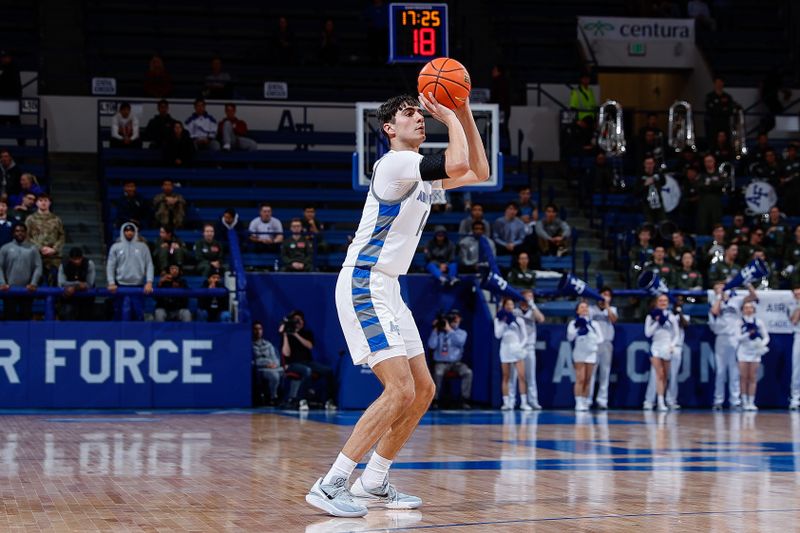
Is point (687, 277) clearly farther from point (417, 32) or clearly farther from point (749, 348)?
point (417, 32)

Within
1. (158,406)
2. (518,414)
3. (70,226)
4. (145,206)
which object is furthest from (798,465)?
(70,226)

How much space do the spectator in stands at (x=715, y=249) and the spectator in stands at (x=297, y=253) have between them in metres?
7.58

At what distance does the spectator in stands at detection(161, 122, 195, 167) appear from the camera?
83.1 ft

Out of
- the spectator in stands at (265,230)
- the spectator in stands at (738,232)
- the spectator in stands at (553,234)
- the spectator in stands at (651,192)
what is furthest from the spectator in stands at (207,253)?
the spectator in stands at (738,232)

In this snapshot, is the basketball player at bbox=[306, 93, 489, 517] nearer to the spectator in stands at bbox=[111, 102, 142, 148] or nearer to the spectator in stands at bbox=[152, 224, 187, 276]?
the spectator in stands at bbox=[152, 224, 187, 276]

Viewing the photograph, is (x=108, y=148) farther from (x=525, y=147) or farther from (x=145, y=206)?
(x=525, y=147)

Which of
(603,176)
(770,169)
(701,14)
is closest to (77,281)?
(603,176)

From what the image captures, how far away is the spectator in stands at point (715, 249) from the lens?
23.6 metres

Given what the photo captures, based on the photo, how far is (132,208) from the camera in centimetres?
2280

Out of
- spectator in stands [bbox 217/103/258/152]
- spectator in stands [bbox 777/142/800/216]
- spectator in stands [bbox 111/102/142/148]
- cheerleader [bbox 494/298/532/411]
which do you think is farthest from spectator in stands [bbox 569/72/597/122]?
spectator in stands [bbox 111/102/142/148]

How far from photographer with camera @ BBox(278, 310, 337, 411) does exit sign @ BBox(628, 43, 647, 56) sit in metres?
15.3

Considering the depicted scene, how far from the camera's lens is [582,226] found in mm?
27141

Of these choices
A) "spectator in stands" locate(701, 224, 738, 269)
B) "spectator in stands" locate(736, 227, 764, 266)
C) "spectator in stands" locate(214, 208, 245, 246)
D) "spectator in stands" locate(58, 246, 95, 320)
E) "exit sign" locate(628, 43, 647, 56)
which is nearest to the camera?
"spectator in stands" locate(58, 246, 95, 320)

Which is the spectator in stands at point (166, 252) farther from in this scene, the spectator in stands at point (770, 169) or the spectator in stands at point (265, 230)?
the spectator in stands at point (770, 169)
